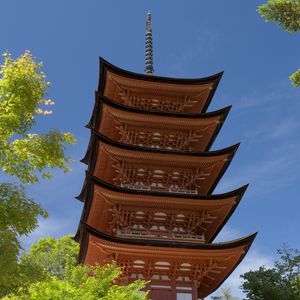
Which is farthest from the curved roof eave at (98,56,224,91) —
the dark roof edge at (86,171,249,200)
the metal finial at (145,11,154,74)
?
the dark roof edge at (86,171,249,200)

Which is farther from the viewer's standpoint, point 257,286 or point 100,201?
point 257,286

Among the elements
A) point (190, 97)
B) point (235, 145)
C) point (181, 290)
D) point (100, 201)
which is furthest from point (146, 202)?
point (190, 97)

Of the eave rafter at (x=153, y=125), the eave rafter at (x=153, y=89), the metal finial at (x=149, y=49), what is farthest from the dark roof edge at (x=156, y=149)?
the metal finial at (x=149, y=49)

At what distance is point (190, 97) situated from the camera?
23.8 metres

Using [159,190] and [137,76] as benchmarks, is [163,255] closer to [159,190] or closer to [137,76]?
[159,190]

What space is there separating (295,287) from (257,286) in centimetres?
205

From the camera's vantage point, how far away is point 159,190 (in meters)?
19.6

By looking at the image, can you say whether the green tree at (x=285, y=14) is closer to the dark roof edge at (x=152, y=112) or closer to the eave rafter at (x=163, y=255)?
the eave rafter at (x=163, y=255)

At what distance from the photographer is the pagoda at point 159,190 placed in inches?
646

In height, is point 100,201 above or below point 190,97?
below

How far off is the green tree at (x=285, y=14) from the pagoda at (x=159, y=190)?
7418 mm

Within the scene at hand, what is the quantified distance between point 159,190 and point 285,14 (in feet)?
31.5

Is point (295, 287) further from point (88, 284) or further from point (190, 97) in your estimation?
point (88, 284)

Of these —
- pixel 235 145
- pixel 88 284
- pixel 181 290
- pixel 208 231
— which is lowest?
pixel 88 284
